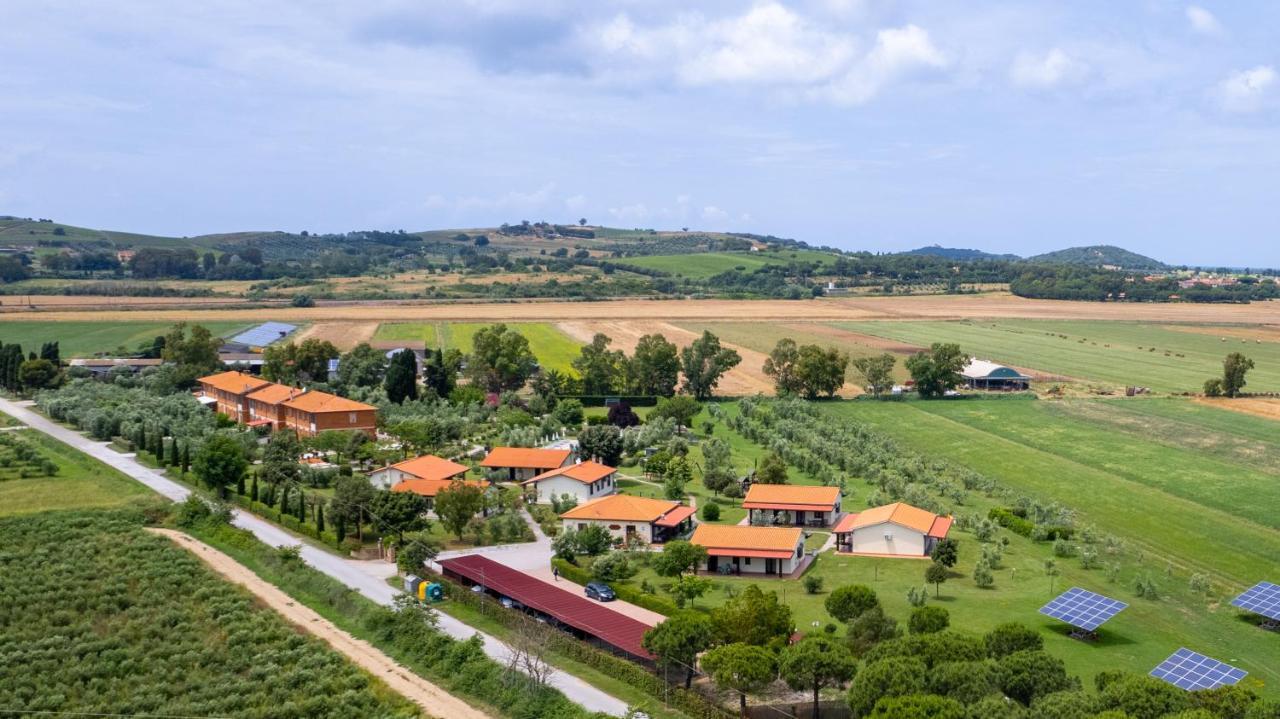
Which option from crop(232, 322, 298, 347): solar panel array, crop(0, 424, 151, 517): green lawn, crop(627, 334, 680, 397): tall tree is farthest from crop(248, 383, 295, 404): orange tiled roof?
crop(232, 322, 298, 347): solar panel array

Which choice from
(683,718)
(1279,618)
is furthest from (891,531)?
(683,718)

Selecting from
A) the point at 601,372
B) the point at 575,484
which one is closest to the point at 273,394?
the point at 601,372

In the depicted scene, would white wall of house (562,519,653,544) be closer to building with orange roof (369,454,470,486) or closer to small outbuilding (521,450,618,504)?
small outbuilding (521,450,618,504)

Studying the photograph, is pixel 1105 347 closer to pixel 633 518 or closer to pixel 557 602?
pixel 633 518

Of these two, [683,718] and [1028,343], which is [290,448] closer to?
[683,718]

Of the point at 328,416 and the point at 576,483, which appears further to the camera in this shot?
the point at 328,416

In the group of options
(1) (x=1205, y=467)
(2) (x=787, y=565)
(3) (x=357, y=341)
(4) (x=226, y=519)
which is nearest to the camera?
(2) (x=787, y=565)
